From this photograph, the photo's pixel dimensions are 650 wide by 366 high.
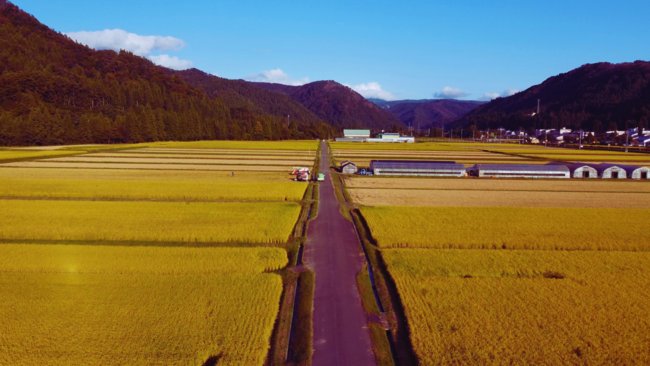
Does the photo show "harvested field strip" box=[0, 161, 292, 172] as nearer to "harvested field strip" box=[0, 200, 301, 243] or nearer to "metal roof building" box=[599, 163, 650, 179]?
"harvested field strip" box=[0, 200, 301, 243]

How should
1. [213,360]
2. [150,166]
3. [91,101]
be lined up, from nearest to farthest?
[213,360] < [150,166] < [91,101]

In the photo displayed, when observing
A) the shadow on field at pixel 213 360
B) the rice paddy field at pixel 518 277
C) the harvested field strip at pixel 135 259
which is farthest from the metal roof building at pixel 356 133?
the shadow on field at pixel 213 360

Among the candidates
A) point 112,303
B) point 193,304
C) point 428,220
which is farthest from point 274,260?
point 428,220

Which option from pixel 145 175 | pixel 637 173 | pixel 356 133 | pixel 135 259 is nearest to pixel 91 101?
pixel 145 175

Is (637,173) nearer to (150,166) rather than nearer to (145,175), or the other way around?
(145,175)

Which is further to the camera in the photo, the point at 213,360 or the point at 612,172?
the point at 612,172

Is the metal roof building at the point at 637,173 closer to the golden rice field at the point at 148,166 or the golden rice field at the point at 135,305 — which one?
the golden rice field at the point at 148,166

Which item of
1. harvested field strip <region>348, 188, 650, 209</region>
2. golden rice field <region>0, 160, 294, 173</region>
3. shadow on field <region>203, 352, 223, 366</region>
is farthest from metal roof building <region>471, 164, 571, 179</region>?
shadow on field <region>203, 352, 223, 366</region>
